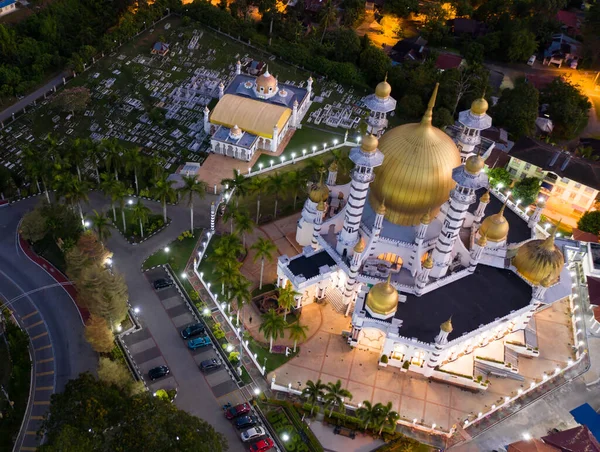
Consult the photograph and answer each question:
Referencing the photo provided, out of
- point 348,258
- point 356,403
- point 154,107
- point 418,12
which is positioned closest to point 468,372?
point 356,403

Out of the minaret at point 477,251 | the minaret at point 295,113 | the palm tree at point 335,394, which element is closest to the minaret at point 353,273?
the palm tree at point 335,394

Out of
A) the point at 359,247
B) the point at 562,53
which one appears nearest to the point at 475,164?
the point at 359,247

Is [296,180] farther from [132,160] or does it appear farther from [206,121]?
[206,121]

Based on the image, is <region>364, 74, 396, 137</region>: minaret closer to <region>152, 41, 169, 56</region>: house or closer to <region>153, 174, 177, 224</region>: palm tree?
<region>153, 174, 177, 224</region>: palm tree

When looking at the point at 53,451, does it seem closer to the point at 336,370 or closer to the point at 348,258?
the point at 336,370

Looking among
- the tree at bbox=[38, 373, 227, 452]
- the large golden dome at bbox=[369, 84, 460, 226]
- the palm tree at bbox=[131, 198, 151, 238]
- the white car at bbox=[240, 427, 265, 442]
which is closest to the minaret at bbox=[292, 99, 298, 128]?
the palm tree at bbox=[131, 198, 151, 238]

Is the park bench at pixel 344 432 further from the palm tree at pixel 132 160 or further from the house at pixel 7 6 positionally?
the house at pixel 7 6

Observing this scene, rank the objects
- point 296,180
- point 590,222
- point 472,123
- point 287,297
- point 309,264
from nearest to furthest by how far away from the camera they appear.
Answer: point 287,297 < point 309,264 < point 472,123 < point 296,180 < point 590,222
